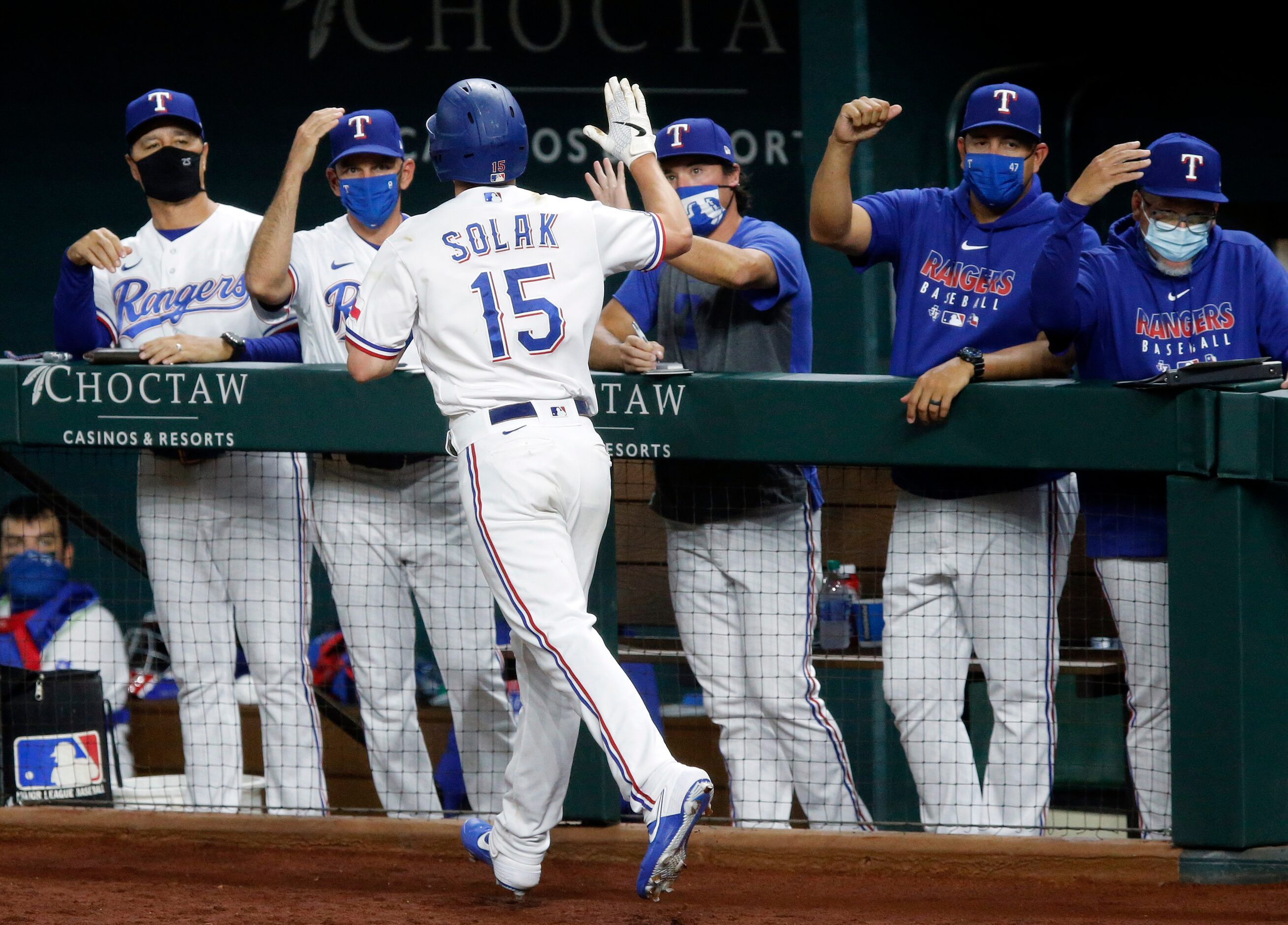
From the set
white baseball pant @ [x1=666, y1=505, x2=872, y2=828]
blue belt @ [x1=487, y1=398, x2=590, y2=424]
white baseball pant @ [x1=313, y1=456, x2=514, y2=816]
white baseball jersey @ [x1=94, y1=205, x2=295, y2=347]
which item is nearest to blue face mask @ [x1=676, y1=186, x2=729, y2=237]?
white baseball pant @ [x1=666, y1=505, x2=872, y2=828]

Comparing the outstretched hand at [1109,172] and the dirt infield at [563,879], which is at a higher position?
the outstretched hand at [1109,172]

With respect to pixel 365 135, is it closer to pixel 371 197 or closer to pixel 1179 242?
pixel 371 197

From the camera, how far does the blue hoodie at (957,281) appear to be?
3613 millimetres

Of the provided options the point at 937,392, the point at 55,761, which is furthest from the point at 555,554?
the point at 55,761

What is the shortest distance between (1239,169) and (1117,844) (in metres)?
3.44

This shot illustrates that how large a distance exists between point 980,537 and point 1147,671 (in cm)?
45

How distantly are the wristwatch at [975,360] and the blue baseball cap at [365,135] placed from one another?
4.94 ft

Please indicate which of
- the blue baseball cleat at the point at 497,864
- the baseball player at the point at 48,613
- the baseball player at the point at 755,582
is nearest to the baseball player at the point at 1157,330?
the baseball player at the point at 755,582

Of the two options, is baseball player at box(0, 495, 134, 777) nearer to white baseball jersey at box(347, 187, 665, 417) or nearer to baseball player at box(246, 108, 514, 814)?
baseball player at box(246, 108, 514, 814)

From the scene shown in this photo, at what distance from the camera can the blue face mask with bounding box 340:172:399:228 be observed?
4082mm

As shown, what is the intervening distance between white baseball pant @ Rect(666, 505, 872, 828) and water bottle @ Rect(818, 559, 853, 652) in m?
0.30

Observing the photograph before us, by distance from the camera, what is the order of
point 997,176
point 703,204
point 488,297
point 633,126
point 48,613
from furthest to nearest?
point 48,613 < point 703,204 < point 997,176 < point 633,126 < point 488,297

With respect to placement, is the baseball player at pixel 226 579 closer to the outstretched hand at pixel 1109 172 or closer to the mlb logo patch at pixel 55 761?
the mlb logo patch at pixel 55 761

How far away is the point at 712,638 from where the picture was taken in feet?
12.3
